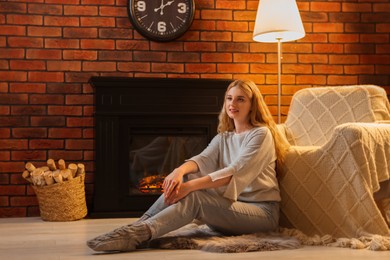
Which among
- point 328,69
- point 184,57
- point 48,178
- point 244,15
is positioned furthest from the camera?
point 328,69

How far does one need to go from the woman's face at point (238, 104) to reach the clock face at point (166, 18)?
1.62 meters

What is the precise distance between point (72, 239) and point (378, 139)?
1577 mm

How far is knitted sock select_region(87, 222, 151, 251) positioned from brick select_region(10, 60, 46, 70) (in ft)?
6.93

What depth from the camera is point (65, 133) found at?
4180 mm

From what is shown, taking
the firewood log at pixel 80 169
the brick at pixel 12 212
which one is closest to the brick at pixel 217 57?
the firewood log at pixel 80 169

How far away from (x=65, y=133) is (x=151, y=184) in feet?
2.36

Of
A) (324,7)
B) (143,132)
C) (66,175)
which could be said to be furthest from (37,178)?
(324,7)

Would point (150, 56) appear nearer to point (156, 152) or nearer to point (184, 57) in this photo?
point (184, 57)

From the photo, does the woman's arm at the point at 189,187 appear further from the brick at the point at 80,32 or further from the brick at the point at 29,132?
the brick at the point at 80,32

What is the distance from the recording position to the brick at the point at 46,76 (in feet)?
13.6

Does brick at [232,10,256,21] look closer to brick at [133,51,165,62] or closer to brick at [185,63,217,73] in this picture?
brick at [185,63,217,73]

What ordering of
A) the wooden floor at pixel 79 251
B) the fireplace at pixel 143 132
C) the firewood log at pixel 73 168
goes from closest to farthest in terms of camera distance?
1. the wooden floor at pixel 79 251
2. the firewood log at pixel 73 168
3. the fireplace at pixel 143 132

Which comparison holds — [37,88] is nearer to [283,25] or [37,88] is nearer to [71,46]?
[71,46]

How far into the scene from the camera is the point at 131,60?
4.27 metres
